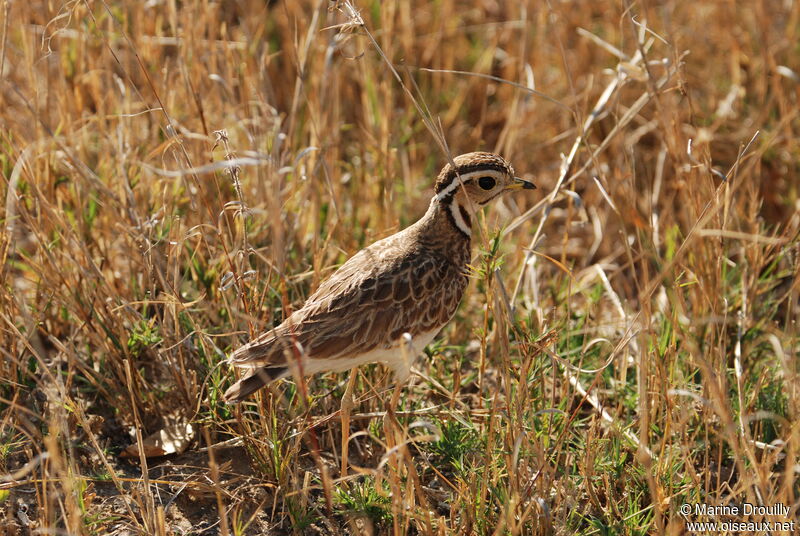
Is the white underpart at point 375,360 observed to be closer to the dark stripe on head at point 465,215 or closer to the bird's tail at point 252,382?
the bird's tail at point 252,382

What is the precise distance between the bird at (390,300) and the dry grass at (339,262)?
20cm

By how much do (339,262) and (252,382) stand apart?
1.37m

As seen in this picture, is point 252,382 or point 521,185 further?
point 521,185

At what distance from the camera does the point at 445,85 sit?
627 centimetres

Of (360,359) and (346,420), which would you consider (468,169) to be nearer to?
(360,359)

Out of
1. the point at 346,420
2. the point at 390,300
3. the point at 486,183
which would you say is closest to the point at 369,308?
the point at 390,300

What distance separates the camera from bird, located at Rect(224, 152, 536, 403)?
130 inches

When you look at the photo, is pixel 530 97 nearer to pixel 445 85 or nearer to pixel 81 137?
pixel 445 85

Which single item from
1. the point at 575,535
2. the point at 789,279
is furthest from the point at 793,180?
the point at 575,535

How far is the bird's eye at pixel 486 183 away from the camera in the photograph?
12.5 feet

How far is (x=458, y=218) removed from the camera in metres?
3.83

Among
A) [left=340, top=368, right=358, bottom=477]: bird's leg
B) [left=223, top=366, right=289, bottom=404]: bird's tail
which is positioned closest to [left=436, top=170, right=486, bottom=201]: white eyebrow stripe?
[left=340, top=368, right=358, bottom=477]: bird's leg

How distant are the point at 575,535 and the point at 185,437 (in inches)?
66.3

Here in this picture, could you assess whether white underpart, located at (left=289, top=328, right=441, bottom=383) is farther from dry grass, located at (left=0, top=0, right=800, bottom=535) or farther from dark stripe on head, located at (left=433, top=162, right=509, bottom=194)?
dark stripe on head, located at (left=433, top=162, right=509, bottom=194)
